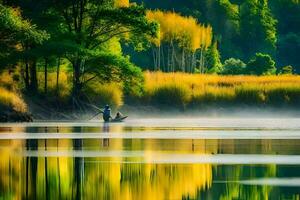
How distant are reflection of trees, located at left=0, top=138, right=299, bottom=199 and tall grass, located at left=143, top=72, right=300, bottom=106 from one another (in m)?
33.7

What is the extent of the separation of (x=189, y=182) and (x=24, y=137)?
14896 mm

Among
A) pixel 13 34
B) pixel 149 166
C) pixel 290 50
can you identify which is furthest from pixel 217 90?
pixel 290 50

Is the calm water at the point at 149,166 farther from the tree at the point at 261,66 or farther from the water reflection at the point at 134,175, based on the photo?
the tree at the point at 261,66

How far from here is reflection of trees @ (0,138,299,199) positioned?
16297 millimetres

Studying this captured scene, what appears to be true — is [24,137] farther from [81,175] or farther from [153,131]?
[81,175]

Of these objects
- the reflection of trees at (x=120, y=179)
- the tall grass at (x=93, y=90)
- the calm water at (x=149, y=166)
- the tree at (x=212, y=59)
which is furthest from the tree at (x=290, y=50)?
the reflection of trees at (x=120, y=179)

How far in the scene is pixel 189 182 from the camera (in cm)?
1825

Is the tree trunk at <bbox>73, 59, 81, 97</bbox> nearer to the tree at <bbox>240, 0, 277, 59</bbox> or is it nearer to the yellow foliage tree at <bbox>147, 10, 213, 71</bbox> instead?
the yellow foliage tree at <bbox>147, 10, 213, 71</bbox>

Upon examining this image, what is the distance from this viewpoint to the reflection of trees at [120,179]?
642 inches

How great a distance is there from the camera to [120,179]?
1867 cm

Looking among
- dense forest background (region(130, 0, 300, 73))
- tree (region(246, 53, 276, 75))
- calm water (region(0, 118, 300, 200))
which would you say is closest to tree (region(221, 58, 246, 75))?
tree (region(246, 53, 276, 75))

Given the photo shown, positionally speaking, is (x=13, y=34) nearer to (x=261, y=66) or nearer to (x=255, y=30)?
(x=261, y=66)

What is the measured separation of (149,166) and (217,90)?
39180mm

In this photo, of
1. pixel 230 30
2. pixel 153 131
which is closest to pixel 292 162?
pixel 153 131
